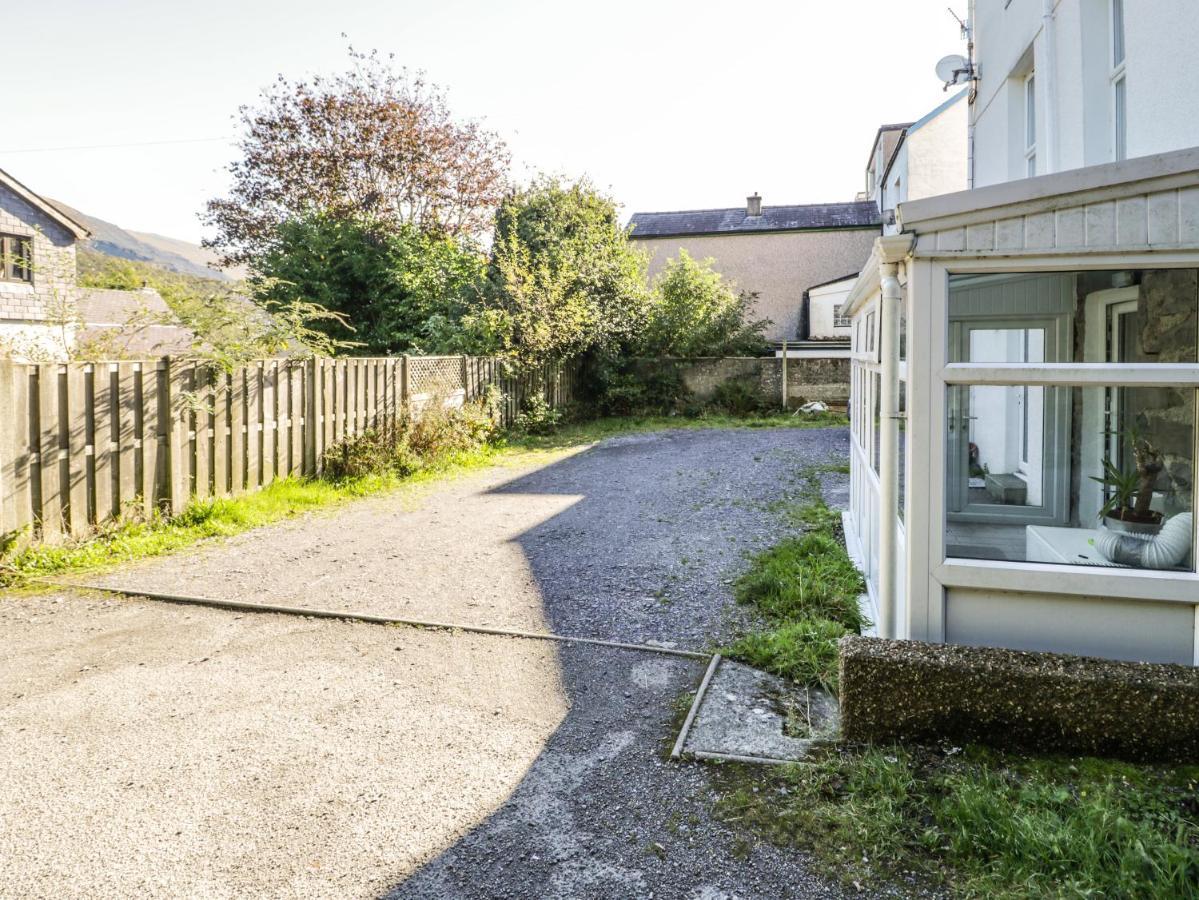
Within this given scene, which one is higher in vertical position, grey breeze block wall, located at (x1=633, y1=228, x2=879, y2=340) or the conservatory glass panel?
grey breeze block wall, located at (x1=633, y1=228, x2=879, y2=340)

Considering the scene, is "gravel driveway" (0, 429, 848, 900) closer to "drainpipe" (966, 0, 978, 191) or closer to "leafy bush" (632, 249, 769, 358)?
"drainpipe" (966, 0, 978, 191)

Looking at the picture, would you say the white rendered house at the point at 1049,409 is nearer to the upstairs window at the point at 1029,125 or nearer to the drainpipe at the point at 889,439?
the drainpipe at the point at 889,439

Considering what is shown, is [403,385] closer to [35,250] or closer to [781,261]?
[35,250]

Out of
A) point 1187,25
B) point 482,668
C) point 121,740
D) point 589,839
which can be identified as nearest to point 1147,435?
point 1187,25

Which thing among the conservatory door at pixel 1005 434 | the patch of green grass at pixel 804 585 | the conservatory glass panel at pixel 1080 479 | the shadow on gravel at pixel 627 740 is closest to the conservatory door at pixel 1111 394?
the conservatory glass panel at pixel 1080 479

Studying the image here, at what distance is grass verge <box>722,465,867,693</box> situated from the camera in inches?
163

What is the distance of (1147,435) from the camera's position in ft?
10.4

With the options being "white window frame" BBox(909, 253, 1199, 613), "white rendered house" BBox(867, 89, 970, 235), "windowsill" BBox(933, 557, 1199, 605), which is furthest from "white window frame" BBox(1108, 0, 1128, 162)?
"white rendered house" BBox(867, 89, 970, 235)

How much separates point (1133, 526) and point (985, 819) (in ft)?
5.00

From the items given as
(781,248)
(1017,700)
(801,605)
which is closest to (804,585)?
(801,605)

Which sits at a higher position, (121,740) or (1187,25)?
(1187,25)

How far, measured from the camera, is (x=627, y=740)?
3363 mm

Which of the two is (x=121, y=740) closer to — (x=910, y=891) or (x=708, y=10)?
(x=910, y=891)

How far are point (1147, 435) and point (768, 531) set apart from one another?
4.19 m
